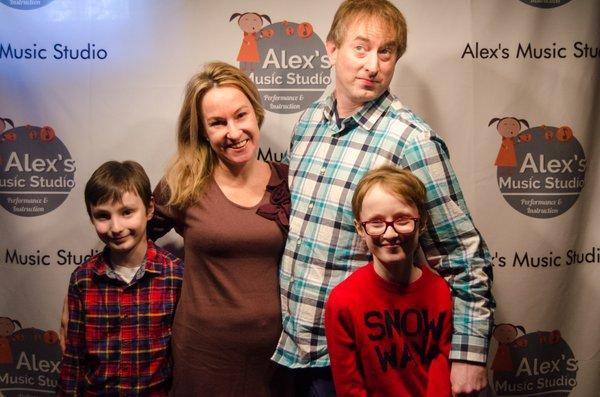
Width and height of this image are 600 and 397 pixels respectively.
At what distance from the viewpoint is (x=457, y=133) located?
7.16 ft

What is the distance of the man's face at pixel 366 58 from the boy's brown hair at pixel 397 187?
10.2 inches

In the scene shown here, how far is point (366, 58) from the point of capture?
5.17ft

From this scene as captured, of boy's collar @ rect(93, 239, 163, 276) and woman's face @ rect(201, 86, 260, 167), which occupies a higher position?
woman's face @ rect(201, 86, 260, 167)

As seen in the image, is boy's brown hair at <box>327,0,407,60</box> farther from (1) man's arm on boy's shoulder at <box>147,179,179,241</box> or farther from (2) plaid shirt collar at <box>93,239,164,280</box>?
(2) plaid shirt collar at <box>93,239,164,280</box>

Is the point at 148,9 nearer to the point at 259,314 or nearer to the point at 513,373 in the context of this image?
the point at 259,314

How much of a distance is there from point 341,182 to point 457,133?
806 mm

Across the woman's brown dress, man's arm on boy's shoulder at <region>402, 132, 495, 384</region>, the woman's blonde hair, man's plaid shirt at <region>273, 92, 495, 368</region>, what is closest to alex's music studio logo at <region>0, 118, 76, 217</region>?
the woman's blonde hair

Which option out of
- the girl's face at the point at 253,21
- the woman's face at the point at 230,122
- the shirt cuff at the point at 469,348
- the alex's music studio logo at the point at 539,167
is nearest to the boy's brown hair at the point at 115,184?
the woman's face at the point at 230,122

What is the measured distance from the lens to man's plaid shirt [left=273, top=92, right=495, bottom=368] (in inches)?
57.3

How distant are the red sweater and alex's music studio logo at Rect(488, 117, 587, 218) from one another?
0.91 m

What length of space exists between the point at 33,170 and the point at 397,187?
1.56 metres

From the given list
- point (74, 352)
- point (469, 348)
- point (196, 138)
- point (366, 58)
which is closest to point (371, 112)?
point (366, 58)

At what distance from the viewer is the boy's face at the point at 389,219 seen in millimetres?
1396

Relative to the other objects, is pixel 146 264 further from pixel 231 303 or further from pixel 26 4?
pixel 26 4
